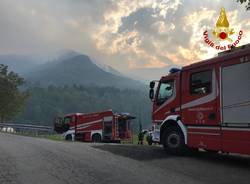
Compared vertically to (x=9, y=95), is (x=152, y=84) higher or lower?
lower

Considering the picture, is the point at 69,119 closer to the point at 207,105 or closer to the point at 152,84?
the point at 152,84

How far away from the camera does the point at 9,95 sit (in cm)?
6100

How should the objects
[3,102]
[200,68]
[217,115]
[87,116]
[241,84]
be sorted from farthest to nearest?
[3,102] < [87,116] < [200,68] < [217,115] < [241,84]

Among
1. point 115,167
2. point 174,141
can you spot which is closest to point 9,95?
point 174,141

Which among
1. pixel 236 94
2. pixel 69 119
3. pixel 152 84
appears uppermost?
pixel 152 84

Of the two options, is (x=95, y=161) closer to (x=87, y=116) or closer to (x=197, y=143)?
(x=197, y=143)

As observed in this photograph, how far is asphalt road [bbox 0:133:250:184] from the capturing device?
910cm

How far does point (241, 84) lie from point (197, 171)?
8.19 ft

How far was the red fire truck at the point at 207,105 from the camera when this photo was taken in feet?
36.3

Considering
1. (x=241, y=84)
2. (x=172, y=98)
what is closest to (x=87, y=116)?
(x=172, y=98)

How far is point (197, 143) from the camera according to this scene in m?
12.5

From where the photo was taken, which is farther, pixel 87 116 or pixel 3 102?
pixel 3 102

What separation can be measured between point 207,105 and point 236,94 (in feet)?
3.96

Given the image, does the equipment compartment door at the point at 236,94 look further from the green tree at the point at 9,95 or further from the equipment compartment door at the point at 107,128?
the green tree at the point at 9,95
